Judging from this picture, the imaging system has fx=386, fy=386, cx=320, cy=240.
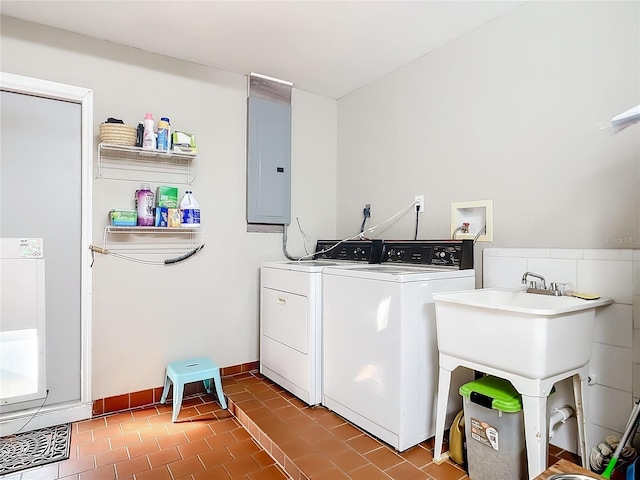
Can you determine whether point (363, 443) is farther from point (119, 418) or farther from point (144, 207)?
point (144, 207)

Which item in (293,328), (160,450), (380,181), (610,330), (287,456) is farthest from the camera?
(380,181)

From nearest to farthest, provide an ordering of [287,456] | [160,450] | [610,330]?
[610,330] → [287,456] → [160,450]

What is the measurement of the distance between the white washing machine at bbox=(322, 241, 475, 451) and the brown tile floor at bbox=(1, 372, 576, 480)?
13 centimetres

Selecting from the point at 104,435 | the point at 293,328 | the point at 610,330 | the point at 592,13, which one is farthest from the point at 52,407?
the point at 592,13

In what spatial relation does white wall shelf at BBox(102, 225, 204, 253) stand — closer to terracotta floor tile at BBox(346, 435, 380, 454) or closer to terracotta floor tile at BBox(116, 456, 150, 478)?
terracotta floor tile at BBox(116, 456, 150, 478)

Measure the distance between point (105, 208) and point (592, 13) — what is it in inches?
112

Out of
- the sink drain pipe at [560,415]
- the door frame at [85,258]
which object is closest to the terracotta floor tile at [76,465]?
the door frame at [85,258]

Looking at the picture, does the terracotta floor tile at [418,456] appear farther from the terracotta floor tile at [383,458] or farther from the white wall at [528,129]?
the white wall at [528,129]

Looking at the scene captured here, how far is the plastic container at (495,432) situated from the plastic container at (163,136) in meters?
2.21

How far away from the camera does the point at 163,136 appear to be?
2484 millimetres

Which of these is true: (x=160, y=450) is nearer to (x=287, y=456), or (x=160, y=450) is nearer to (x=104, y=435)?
(x=104, y=435)

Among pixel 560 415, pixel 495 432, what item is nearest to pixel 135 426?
pixel 495 432

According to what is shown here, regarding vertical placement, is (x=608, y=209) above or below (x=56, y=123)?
below

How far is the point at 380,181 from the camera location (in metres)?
2.99
